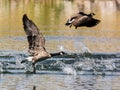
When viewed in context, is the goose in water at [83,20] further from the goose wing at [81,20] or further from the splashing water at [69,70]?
the splashing water at [69,70]

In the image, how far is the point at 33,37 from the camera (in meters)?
20.1

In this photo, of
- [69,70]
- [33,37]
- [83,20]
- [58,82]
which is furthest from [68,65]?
[83,20]

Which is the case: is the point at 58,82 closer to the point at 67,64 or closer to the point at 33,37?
the point at 33,37

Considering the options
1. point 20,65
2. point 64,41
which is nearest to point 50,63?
point 20,65

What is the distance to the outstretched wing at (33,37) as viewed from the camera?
19413mm

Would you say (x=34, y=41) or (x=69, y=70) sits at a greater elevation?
(x=34, y=41)

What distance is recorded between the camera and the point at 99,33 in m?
40.0

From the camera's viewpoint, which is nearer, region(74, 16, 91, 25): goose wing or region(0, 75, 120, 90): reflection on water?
region(74, 16, 91, 25): goose wing

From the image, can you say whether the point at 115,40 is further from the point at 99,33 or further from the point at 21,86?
the point at 21,86

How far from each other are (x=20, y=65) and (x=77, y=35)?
1562 centimetres

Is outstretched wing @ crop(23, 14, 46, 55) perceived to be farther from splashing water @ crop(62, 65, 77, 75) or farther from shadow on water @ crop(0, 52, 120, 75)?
splashing water @ crop(62, 65, 77, 75)

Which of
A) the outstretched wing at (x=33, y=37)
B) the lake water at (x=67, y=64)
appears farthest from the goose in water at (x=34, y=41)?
the lake water at (x=67, y=64)

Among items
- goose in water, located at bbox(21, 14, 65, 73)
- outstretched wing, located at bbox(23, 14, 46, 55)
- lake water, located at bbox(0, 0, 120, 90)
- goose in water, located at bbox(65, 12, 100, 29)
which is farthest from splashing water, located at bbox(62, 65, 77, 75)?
goose in water, located at bbox(65, 12, 100, 29)

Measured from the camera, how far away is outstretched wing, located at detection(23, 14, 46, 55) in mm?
19413
